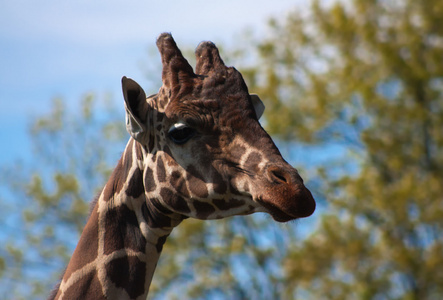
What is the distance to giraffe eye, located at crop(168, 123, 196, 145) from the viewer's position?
4.53m

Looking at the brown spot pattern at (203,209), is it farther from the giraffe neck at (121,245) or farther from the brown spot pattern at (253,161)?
the brown spot pattern at (253,161)

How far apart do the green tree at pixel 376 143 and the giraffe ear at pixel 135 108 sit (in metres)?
17.1

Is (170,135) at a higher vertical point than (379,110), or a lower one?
lower

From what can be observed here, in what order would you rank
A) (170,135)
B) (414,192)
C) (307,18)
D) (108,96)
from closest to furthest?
(170,135)
(414,192)
(307,18)
(108,96)

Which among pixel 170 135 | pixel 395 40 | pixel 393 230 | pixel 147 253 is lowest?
pixel 147 253

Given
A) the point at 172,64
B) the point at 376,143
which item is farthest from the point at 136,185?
the point at 376,143

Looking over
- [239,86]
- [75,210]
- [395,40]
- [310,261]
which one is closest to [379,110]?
[395,40]

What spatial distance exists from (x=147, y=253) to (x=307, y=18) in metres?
22.0

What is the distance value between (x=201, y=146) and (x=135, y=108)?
2.00 ft

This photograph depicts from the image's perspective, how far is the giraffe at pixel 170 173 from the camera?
4391 millimetres

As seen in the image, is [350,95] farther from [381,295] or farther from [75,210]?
[75,210]

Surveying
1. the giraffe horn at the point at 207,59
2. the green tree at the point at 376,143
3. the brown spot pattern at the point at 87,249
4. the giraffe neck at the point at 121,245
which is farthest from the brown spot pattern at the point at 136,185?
the green tree at the point at 376,143

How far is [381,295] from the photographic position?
23.6 metres

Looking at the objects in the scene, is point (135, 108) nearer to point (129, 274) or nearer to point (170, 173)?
point (170, 173)
